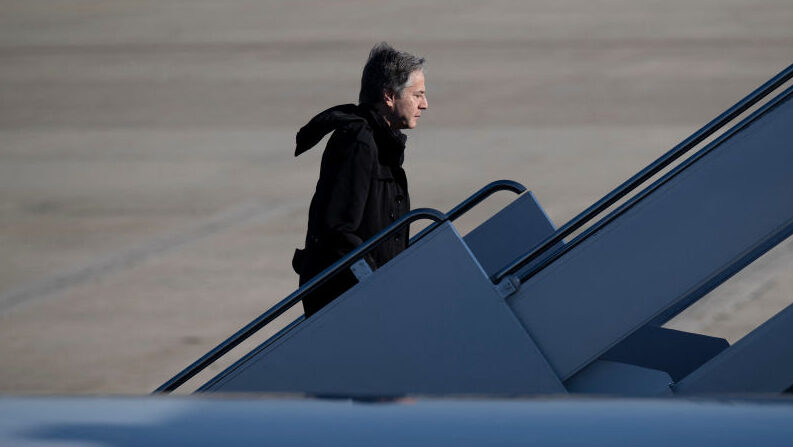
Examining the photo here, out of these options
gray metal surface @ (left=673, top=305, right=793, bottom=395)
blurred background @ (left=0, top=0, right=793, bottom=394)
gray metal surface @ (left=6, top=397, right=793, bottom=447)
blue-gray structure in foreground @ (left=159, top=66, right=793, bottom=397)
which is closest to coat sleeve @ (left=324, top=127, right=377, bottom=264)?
blue-gray structure in foreground @ (left=159, top=66, right=793, bottom=397)

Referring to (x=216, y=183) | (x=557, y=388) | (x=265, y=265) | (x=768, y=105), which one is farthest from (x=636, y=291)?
(x=216, y=183)

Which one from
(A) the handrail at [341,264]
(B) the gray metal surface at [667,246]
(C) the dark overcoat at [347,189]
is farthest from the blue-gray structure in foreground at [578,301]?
(C) the dark overcoat at [347,189]

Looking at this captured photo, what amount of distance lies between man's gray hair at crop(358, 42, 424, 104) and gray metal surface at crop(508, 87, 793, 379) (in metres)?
1.13

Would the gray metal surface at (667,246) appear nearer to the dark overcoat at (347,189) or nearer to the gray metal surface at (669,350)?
the dark overcoat at (347,189)

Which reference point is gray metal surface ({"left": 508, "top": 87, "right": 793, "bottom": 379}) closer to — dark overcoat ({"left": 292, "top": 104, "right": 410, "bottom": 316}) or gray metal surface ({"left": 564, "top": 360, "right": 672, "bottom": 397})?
gray metal surface ({"left": 564, "top": 360, "right": 672, "bottom": 397})

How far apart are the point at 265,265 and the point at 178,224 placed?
160 centimetres

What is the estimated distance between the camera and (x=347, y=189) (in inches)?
159

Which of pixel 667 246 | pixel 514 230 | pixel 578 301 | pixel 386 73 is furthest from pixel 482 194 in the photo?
pixel 667 246

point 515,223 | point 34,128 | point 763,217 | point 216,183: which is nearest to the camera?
point 763,217

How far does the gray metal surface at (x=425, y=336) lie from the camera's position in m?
3.32

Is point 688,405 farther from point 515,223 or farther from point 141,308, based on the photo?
point 141,308

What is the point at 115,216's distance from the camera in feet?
34.6

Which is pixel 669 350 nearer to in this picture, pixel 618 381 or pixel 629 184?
pixel 618 381

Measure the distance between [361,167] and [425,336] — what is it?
2.84 feet
